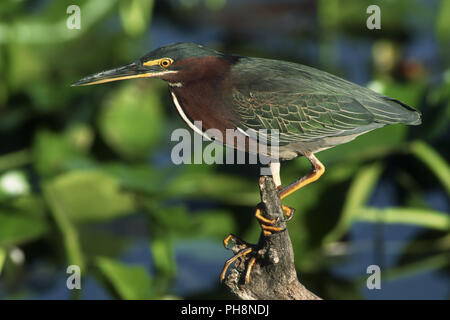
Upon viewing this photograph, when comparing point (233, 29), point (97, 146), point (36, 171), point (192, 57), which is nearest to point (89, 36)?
point (97, 146)

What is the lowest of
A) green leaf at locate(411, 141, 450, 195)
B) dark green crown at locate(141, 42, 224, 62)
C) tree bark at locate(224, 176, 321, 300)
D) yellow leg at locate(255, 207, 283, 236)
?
tree bark at locate(224, 176, 321, 300)

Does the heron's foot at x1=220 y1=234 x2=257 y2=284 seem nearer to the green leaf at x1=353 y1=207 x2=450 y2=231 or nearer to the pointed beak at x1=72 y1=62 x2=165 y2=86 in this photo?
the pointed beak at x1=72 y1=62 x2=165 y2=86

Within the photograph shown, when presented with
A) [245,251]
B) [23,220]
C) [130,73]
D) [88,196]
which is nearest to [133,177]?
[88,196]

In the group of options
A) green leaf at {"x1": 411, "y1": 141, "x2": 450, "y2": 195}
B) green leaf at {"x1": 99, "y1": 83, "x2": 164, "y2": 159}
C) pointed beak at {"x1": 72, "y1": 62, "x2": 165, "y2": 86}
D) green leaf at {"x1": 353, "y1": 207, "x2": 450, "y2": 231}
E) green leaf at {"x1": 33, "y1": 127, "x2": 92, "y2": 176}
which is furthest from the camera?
green leaf at {"x1": 99, "y1": 83, "x2": 164, "y2": 159}

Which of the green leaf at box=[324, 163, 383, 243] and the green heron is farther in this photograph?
the green leaf at box=[324, 163, 383, 243]

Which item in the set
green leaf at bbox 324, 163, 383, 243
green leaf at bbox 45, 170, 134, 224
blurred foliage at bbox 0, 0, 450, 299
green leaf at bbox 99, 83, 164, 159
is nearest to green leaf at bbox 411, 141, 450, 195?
blurred foliage at bbox 0, 0, 450, 299

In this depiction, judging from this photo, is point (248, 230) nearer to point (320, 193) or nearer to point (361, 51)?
point (320, 193)

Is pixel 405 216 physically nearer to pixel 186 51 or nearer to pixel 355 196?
pixel 355 196
